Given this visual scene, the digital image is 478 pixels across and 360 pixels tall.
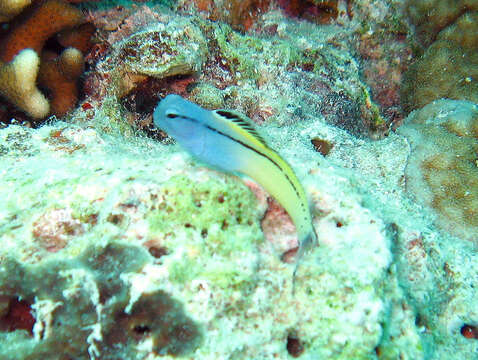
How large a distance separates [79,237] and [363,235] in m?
1.85

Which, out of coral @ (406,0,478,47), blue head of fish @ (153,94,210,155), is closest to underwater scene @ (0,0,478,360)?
blue head of fish @ (153,94,210,155)

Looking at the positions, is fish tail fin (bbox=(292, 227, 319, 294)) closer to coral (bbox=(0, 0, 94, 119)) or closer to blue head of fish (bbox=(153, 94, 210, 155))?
blue head of fish (bbox=(153, 94, 210, 155))

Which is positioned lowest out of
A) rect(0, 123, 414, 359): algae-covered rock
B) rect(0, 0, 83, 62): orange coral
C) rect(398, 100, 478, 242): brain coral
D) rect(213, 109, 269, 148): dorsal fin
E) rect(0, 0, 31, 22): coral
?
rect(398, 100, 478, 242): brain coral

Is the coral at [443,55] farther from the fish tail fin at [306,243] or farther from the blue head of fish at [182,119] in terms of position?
the blue head of fish at [182,119]

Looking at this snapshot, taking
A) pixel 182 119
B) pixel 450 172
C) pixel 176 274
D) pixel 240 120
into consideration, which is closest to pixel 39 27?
pixel 182 119

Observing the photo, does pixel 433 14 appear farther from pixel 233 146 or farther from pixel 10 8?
pixel 10 8

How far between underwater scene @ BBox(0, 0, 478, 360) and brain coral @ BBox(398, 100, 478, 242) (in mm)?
19

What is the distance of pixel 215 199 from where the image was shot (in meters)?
2.07

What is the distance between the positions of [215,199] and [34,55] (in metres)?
2.52

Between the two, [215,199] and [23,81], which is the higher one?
[23,81]

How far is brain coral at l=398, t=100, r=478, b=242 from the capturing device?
3535 millimetres

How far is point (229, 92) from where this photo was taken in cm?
387

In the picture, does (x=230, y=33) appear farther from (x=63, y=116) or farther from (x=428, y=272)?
(x=428, y=272)

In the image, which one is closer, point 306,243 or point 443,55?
point 306,243
